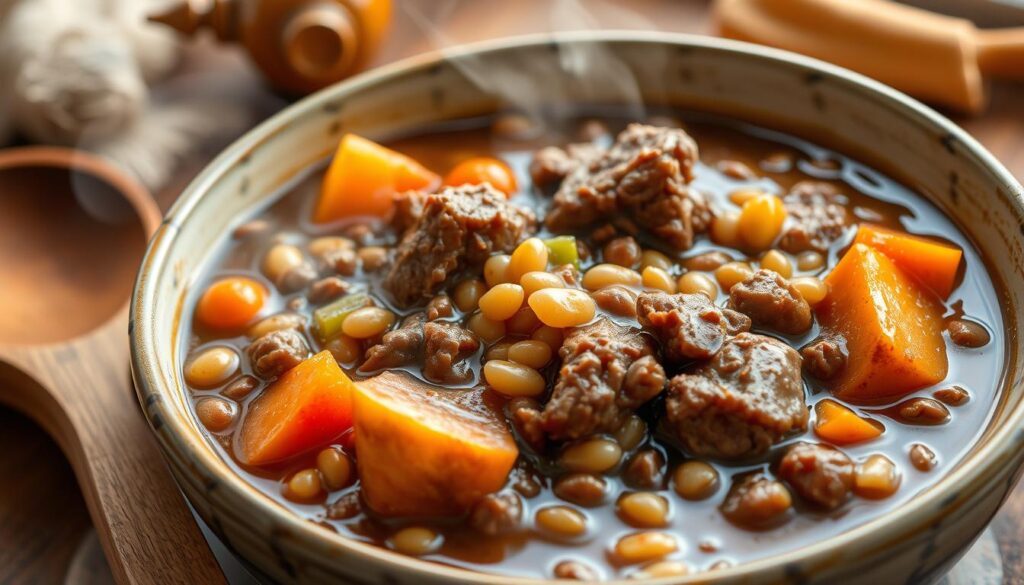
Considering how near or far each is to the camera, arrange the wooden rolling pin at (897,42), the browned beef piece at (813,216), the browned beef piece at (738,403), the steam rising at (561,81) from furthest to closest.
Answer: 1. the wooden rolling pin at (897,42)
2. the steam rising at (561,81)
3. the browned beef piece at (813,216)
4. the browned beef piece at (738,403)

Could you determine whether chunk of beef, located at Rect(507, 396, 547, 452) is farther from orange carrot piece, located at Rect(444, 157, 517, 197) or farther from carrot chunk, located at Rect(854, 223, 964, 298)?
carrot chunk, located at Rect(854, 223, 964, 298)

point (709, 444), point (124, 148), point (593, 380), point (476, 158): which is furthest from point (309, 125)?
point (709, 444)

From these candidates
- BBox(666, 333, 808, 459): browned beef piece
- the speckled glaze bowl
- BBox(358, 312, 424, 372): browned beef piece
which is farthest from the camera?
BBox(358, 312, 424, 372): browned beef piece

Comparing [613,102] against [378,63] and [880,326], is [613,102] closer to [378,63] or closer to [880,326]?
[378,63]

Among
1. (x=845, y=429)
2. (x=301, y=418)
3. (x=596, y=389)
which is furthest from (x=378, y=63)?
(x=845, y=429)

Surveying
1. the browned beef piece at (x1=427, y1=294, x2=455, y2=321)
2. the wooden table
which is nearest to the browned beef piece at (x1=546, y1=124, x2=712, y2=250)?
the browned beef piece at (x1=427, y1=294, x2=455, y2=321)

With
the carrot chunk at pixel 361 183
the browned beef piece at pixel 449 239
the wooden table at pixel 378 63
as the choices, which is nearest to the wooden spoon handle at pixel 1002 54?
the wooden table at pixel 378 63

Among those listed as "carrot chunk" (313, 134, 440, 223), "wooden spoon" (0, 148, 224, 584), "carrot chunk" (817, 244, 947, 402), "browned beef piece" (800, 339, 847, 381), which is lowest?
"wooden spoon" (0, 148, 224, 584)

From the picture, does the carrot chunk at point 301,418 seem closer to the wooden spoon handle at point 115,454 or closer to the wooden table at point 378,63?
the wooden spoon handle at point 115,454
